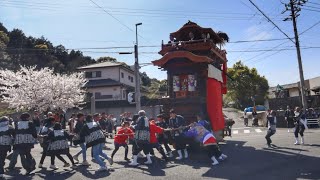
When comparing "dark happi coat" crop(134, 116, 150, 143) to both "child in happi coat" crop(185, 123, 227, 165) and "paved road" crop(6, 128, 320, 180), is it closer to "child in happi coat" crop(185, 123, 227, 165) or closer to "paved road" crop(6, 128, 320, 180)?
"paved road" crop(6, 128, 320, 180)

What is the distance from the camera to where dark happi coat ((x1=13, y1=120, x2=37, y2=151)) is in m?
10.9

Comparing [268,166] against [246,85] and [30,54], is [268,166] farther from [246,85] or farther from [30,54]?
[30,54]

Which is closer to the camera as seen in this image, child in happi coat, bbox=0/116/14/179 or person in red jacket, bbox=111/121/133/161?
child in happi coat, bbox=0/116/14/179

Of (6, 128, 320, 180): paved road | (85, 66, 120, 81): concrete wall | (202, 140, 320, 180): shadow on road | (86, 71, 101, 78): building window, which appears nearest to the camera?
(202, 140, 320, 180): shadow on road

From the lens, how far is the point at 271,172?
984cm

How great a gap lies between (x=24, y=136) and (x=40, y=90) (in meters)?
27.9

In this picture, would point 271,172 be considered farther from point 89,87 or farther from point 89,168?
point 89,87

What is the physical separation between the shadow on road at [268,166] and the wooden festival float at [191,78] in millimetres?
3315

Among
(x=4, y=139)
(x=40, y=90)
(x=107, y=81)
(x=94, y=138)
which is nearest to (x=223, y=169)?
(x=94, y=138)

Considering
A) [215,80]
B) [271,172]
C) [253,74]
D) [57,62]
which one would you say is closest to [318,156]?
[271,172]

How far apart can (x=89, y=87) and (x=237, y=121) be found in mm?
19386

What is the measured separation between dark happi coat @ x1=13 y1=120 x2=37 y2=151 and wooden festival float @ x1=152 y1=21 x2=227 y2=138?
24.3 ft

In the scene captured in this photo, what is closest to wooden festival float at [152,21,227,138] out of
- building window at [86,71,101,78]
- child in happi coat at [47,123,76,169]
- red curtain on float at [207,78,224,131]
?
red curtain on float at [207,78,224,131]

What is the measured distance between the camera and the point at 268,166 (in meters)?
10.8
